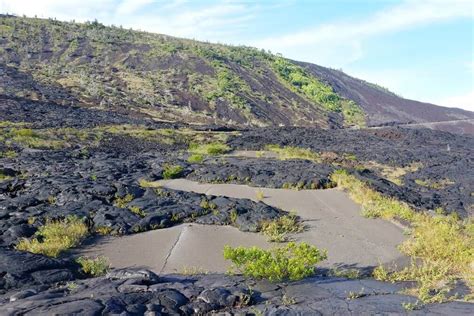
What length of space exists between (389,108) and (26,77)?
70.1 m

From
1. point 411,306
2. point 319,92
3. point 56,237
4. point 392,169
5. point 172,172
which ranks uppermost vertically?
point 319,92

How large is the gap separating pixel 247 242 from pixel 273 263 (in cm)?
260

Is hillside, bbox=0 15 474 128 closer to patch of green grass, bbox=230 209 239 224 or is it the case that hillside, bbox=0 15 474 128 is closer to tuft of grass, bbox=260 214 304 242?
patch of green grass, bbox=230 209 239 224

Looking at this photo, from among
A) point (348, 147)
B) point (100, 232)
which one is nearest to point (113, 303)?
point (100, 232)

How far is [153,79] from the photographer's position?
70.7 metres

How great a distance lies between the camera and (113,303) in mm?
6125

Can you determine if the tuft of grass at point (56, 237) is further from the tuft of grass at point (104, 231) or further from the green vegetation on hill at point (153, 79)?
the green vegetation on hill at point (153, 79)

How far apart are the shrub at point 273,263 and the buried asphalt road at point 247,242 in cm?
87

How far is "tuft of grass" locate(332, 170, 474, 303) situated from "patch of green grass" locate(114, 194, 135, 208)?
6448 mm

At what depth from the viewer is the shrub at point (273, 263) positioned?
299 inches

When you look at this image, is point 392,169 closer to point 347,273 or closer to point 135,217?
point 135,217

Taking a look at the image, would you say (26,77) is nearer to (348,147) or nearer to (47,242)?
(348,147)

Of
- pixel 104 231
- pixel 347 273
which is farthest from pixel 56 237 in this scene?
pixel 347 273

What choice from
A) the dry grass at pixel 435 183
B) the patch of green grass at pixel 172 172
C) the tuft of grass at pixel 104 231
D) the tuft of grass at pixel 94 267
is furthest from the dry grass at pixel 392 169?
the tuft of grass at pixel 94 267
